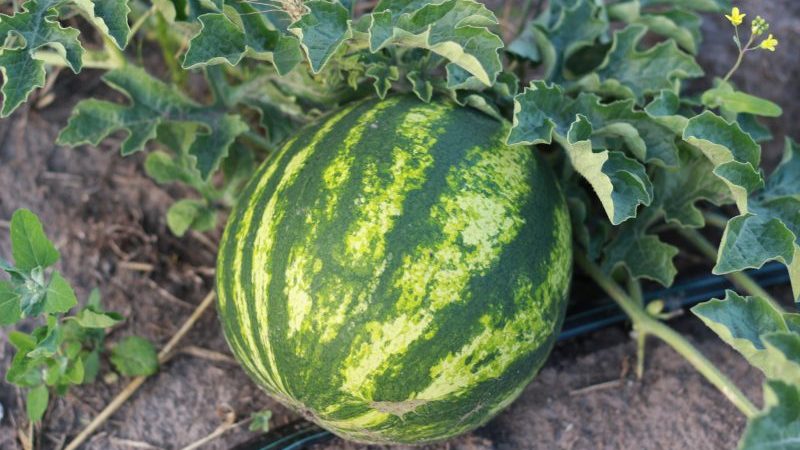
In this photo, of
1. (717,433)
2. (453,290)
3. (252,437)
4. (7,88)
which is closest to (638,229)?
(717,433)

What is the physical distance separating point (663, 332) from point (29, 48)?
183 centimetres

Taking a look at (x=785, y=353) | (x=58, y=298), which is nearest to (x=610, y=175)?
(x=785, y=353)

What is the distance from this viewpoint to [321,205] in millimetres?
2035

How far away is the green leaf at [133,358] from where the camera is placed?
8.51 feet

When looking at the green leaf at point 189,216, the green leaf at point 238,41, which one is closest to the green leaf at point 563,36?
the green leaf at point 238,41

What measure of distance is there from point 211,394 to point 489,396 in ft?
3.17

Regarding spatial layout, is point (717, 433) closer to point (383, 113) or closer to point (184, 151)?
point (383, 113)

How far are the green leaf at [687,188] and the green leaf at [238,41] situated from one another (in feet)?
3.55

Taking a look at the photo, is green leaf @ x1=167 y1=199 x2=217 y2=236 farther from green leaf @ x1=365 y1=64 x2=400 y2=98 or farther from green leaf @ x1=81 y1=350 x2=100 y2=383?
green leaf @ x1=365 y1=64 x2=400 y2=98

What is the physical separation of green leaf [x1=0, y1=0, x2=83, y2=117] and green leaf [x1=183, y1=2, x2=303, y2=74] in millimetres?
289

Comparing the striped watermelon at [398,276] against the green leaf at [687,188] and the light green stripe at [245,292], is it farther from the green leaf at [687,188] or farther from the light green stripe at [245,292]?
the green leaf at [687,188]

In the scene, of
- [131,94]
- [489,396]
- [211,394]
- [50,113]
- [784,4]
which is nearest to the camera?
[489,396]

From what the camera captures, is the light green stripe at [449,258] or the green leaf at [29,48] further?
the green leaf at [29,48]

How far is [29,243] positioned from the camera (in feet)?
7.29
